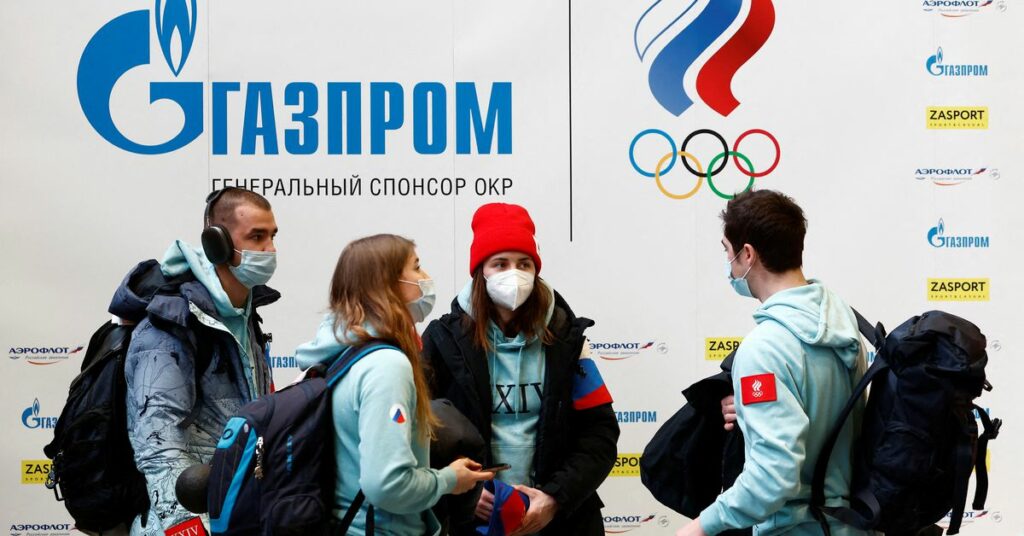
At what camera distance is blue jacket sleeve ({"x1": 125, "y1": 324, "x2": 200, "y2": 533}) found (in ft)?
7.48

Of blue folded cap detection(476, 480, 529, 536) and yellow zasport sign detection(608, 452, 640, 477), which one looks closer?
blue folded cap detection(476, 480, 529, 536)

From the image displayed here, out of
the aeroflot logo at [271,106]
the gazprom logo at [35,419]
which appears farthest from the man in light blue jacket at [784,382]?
the gazprom logo at [35,419]

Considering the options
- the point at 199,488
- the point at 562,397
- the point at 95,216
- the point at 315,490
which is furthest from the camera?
the point at 95,216

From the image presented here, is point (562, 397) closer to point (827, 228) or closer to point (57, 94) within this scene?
point (827, 228)

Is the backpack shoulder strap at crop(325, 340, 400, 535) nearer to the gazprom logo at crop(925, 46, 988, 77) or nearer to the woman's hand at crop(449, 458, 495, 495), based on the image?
the woman's hand at crop(449, 458, 495, 495)

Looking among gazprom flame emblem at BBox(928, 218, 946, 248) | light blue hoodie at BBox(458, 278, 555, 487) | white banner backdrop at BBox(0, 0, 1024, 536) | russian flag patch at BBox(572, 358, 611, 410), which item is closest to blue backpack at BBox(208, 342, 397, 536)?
light blue hoodie at BBox(458, 278, 555, 487)

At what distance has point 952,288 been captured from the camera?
156 inches

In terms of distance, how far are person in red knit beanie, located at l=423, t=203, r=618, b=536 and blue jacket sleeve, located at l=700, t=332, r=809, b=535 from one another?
0.78 metres

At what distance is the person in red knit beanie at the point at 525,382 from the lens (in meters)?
2.83

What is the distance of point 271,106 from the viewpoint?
3.92 metres

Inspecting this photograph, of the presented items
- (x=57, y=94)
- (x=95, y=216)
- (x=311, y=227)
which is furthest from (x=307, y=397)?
(x=57, y=94)

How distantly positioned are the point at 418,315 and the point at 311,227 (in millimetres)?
1800

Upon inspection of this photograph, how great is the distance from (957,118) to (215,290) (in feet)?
10.0

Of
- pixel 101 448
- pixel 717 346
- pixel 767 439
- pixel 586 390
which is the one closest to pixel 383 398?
pixel 767 439
